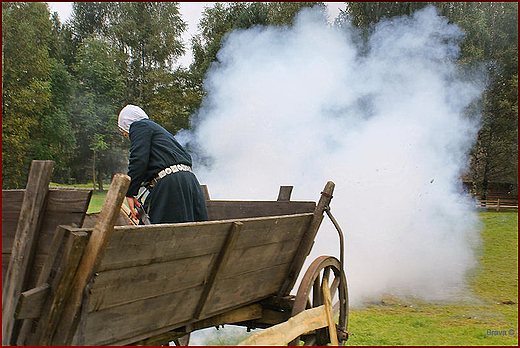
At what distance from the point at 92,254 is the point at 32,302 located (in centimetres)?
Answer: 24

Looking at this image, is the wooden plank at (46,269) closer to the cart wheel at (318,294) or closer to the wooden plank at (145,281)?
the wooden plank at (145,281)

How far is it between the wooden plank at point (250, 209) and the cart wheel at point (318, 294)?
550mm

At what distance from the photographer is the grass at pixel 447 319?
436 centimetres

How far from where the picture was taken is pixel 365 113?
7.90 m

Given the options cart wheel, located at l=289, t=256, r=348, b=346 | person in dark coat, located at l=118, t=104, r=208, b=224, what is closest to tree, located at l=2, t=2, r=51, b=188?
person in dark coat, located at l=118, t=104, r=208, b=224

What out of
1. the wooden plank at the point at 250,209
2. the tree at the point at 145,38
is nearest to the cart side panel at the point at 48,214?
the wooden plank at the point at 250,209

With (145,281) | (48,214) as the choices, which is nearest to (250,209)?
(145,281)

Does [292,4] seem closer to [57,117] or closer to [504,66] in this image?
[504,66]

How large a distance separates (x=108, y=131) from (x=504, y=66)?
1890cm

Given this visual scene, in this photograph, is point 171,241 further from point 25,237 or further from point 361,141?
point 361,141

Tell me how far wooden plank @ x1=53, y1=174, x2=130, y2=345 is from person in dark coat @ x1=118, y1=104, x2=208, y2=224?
3.96 ft

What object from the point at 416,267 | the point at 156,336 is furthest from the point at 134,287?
the point at 416,267

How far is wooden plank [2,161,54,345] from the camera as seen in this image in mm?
1644

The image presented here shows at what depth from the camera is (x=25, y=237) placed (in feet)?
5.44
